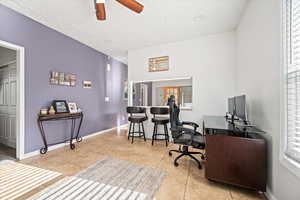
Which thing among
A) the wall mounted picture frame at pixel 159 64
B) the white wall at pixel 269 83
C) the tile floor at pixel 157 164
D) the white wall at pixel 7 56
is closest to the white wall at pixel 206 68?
the wall mounted picture frame at pixel 159 64

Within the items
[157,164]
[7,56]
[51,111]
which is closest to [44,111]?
[51,111]

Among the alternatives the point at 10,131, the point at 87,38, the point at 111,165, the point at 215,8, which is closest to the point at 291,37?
the point at 215,8

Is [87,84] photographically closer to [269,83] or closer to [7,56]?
[7,56]

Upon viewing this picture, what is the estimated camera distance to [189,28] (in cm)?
Answer: 283

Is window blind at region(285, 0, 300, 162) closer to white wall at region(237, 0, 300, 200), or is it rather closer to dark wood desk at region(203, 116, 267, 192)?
white wall at region(237, 0, 300, 200)

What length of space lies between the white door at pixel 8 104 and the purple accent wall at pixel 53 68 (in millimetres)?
684

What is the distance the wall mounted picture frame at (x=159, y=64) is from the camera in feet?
11.7

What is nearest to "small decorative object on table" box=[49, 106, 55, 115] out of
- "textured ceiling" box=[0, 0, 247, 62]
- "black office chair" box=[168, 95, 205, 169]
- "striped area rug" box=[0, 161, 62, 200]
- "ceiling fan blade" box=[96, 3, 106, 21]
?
"striped area rug" box=[0, 161, 62, 200]

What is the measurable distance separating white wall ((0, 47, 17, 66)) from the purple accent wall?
2.28 feet

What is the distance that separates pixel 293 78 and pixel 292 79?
1cm

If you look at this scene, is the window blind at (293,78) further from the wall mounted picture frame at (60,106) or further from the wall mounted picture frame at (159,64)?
the wall mounted picture frame at (60,106)

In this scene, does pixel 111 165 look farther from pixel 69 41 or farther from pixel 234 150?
pixel 69 41

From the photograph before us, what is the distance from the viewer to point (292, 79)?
113 centimetres

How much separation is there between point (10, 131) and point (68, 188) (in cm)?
269
